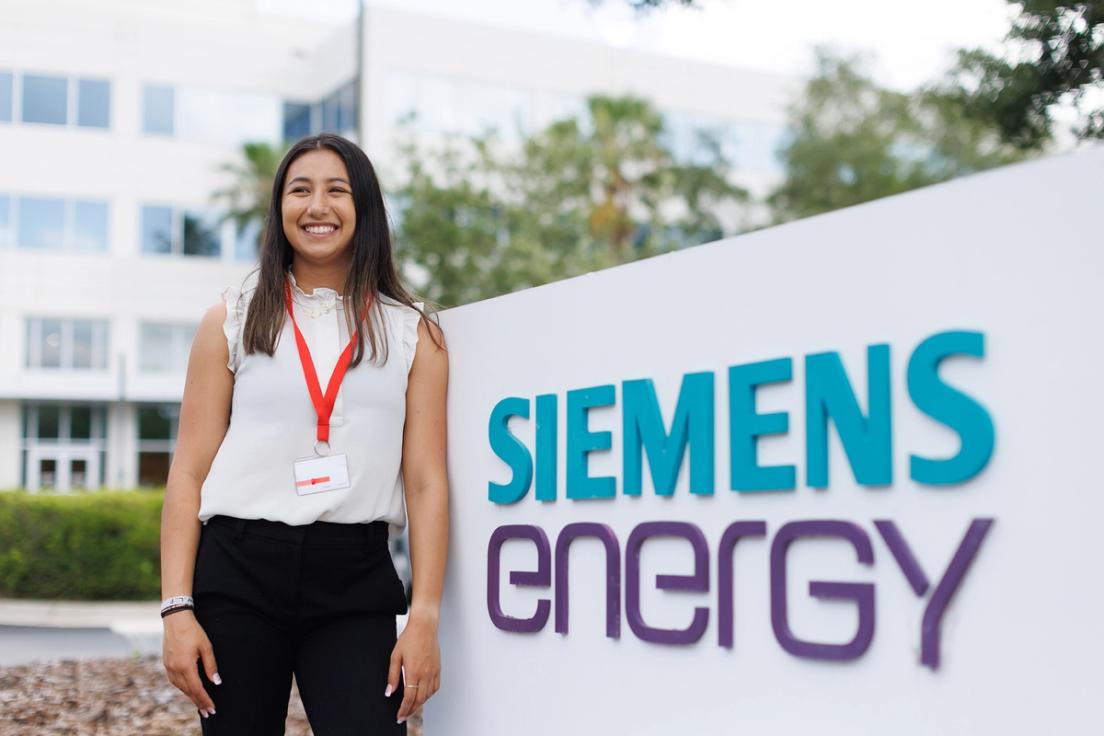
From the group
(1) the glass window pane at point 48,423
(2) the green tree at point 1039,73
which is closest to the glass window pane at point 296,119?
(1) the glass window pane at point 48,423

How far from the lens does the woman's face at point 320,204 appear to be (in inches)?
111

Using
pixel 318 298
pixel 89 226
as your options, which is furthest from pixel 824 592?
pixel 89 226

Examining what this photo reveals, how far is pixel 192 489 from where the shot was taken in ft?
8.89

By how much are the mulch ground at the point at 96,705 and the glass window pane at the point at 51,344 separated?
74.5 feet

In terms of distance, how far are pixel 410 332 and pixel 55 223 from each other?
2698cm

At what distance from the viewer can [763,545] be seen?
2.35m

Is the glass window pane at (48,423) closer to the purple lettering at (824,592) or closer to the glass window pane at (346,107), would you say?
the glass window pane at (346,107)

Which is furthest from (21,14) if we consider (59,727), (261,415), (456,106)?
(261,415)

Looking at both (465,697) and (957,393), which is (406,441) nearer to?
(465,697)

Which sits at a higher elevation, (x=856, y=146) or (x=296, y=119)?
(x=296, y=119)

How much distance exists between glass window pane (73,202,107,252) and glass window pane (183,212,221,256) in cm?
177

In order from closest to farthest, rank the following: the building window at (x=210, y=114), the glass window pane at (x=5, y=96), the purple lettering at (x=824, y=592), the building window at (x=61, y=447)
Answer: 1. the purple lettering at (x=824, y=592)
2. the building window at (x=61, y=447)
3. the glass window pane at (x=5, y=96)
4. the building window at (x=210, y=114)

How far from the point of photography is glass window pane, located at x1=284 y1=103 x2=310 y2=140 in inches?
1165

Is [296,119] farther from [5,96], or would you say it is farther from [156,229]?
[5,96]
